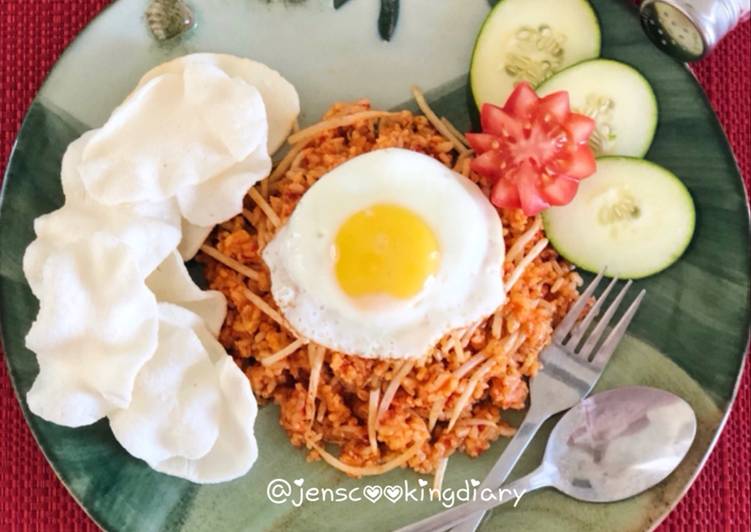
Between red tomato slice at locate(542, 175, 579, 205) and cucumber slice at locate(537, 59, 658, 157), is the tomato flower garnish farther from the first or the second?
cucumber slice at locate(537, 59, 658, 157)

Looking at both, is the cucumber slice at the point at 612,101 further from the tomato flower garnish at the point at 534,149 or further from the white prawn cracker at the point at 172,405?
the white prawn cracker at the point at 172,405

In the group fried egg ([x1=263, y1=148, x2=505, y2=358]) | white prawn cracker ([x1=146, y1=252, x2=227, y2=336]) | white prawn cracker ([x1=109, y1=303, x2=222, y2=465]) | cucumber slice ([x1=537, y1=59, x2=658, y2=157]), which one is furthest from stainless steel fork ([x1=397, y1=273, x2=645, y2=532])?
white prawn cracker ([x1=146, y1=252, x2=227, y2=336])

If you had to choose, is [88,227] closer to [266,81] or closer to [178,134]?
[178,134]

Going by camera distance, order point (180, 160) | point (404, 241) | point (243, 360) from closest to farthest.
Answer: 1. point (404, 241)
2. point (180, 160)
3. point (243, 360)

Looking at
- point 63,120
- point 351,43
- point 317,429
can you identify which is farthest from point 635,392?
point 63,120

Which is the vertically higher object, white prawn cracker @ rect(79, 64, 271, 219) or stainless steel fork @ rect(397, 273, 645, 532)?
white prawn cracker @ rect(79, 64, 271, 219)

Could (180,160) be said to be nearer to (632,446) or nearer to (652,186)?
(652,186)
